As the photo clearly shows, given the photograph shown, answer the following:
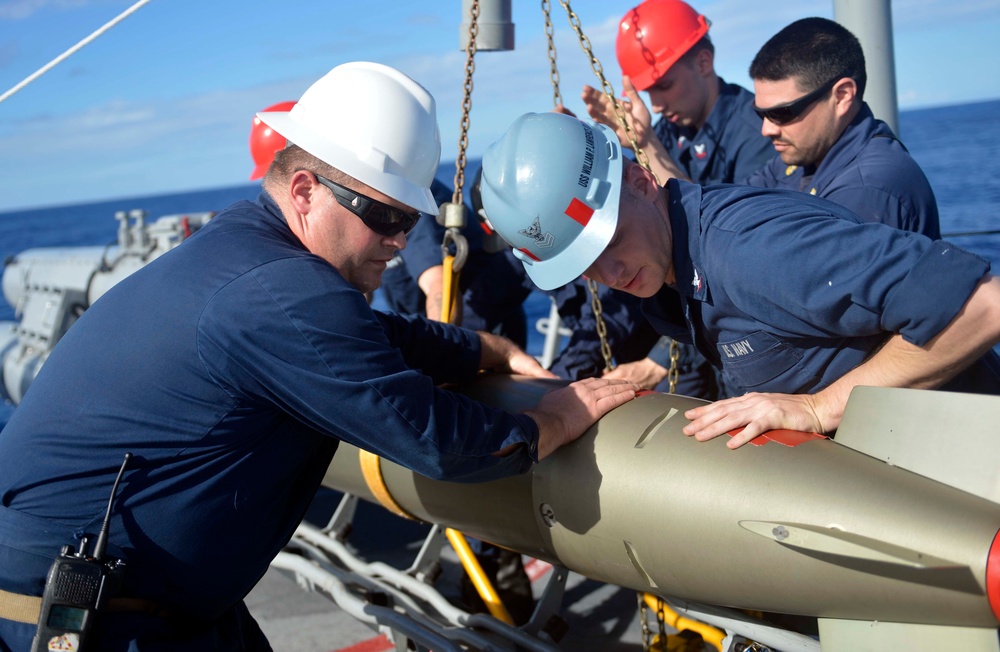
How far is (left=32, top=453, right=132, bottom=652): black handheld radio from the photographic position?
5.53ft

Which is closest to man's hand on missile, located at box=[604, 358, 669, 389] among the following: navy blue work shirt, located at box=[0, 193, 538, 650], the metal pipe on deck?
navy blue work shirt, located at box=[0, 193, 538, 650]

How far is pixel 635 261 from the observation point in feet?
6.77

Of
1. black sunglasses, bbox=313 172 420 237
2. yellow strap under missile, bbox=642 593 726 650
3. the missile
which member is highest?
black sunglasses, bbox=313 172 420 237

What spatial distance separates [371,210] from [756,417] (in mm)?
928

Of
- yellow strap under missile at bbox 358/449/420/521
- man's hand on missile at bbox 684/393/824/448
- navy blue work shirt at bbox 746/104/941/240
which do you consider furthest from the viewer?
yellow strap under missile at bbox 358/449/420/521

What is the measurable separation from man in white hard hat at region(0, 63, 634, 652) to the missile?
0.22 meters

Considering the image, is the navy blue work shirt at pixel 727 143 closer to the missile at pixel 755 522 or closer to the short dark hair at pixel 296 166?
the missile at pixel 755 522

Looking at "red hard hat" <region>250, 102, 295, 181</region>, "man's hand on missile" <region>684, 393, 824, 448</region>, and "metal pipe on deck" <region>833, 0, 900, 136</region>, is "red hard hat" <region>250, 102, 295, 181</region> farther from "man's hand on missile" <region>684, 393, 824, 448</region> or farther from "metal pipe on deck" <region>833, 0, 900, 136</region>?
"man's hand on missile" <region>684, 393, 824, 448</region>

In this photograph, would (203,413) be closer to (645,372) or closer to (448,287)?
(448,287)

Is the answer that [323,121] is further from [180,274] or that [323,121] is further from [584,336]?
[584,336]

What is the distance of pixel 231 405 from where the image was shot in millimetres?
1782

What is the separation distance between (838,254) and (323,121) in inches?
43.9

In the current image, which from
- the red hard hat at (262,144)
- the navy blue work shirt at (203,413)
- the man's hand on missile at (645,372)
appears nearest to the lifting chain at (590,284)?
the man's hand on missile at (645,372)

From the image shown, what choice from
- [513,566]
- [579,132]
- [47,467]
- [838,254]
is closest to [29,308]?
[513,566]
